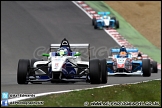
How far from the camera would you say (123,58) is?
24297 millimetres

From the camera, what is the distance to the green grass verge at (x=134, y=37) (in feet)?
117

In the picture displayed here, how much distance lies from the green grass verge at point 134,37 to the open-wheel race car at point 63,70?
1706 cm

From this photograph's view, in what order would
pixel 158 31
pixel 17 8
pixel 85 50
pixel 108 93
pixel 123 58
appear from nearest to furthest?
pixel 108 93 → pixel 123 58 → pixel 85 50 → pixel 17 8 → pixel 158 31

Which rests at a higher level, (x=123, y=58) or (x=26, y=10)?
(x=26, y=10)

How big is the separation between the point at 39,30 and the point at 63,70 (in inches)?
728

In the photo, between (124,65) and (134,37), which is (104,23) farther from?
(124,65)

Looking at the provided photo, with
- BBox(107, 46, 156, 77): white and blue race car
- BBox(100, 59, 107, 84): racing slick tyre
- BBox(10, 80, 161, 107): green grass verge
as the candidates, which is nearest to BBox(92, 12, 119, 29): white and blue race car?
BBox(107, 46, 156, 77): white and blue race car

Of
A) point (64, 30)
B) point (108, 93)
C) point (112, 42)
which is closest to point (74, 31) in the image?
point (64, 30)

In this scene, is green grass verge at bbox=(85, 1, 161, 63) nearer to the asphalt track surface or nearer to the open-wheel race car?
the asphalt track surface

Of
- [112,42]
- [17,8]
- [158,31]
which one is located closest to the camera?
[112,42]

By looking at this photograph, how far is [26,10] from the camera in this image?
1564 inches

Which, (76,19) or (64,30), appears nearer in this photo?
(64,30)

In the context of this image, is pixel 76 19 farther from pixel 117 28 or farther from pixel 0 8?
pixel 0 8

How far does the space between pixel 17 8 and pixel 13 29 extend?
6.37 meters
